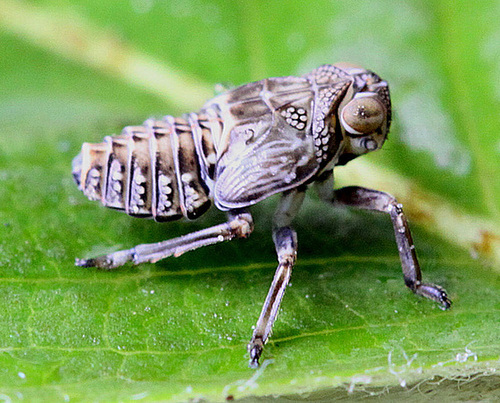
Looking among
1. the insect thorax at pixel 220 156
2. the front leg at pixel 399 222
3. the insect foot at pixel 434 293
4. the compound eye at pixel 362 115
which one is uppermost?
the compound eye at pixel 362 115

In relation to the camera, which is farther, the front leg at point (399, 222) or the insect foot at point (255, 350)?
the front leg at point (399, 222)

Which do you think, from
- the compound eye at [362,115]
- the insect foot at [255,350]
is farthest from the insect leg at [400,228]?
the insect foot at [255,350]

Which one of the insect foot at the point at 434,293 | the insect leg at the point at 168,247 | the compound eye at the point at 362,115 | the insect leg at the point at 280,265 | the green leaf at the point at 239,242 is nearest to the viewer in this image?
the green leaf at the point at 239,242

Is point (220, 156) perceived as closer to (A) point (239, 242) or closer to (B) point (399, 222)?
(A) point (239, 242)

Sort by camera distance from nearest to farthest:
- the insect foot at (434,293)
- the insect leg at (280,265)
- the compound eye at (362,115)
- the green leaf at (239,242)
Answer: the green leaf at (239,242)
the insect leg at (280,265)
the insect foot at (434,293)
the compound eye at (362,115)

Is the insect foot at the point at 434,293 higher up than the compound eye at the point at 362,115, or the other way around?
the compound eye at the point at 362,115

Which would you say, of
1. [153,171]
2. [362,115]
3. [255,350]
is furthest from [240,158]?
[255,350]

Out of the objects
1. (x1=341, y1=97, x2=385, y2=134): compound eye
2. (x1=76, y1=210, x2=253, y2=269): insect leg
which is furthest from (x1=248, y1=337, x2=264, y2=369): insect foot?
(x1=341, y1=97, x2=385, y2=134): compound eye

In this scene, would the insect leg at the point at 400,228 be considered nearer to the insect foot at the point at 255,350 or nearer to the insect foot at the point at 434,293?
the insect foot at the point at 434,293
